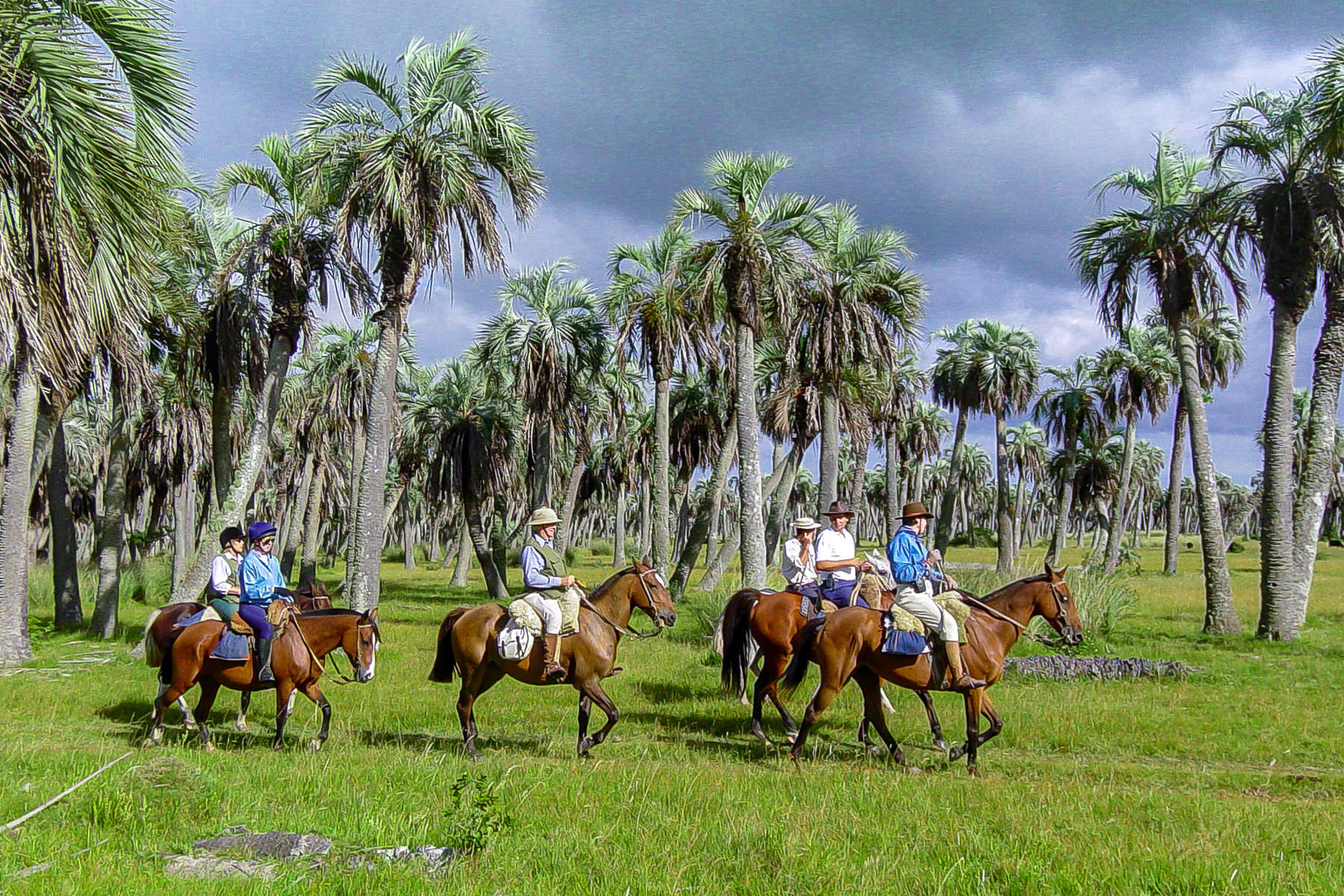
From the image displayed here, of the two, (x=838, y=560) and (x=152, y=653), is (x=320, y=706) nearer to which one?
(x=152, y=653)

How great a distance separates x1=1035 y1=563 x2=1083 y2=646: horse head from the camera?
31.1 ft

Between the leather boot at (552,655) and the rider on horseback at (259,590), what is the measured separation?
300cm

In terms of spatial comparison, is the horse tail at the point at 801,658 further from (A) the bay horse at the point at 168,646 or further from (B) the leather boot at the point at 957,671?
(A) the bay horse at the point at 168,646

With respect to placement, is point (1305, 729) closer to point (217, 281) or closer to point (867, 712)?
point (867, 712)

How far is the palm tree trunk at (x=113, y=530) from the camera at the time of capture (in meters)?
20.0

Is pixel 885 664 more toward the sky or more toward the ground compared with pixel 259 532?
more toward the ground

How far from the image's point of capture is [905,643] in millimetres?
8656

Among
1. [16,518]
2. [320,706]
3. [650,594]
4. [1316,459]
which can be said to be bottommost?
[320,706]

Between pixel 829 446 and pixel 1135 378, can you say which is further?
pixel 1135 378

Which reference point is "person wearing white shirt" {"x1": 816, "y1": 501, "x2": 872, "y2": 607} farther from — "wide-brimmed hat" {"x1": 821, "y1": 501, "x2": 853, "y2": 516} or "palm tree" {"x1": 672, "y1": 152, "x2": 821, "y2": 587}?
"palm tree" {"x1": 672, "y1": 152, "x2": 821, "y2": 587}

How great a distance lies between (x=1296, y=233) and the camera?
705 inches

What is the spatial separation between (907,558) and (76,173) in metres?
8.16

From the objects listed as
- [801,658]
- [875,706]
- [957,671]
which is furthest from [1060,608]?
[801,658]

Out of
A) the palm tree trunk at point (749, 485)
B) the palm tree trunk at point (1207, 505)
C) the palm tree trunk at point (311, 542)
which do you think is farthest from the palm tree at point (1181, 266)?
the palm tree trunk at point (311, 542)
